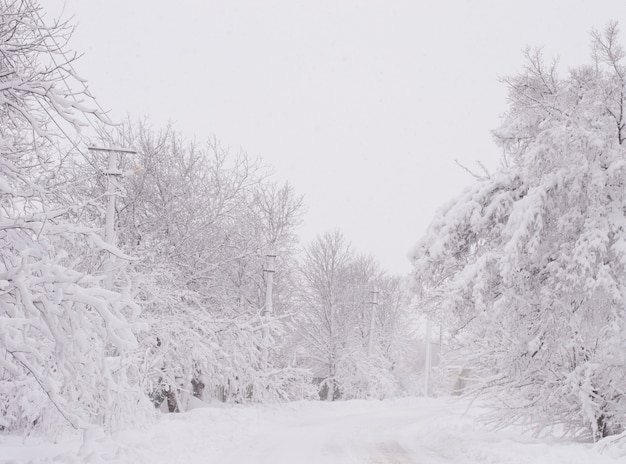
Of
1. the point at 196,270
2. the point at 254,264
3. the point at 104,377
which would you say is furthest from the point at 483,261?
the point at 254,264

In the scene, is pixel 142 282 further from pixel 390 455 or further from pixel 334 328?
pixel 334 328

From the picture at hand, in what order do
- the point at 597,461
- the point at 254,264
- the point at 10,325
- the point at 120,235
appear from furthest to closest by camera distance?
the point at 254,264, the point at 120,235, the point at 597,461, the point at 10,325

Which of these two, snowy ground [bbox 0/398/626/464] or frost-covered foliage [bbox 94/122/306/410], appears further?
frost-covered foliage [bbox 94/122/306/410]

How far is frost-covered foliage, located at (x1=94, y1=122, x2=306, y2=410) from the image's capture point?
60.6 ft

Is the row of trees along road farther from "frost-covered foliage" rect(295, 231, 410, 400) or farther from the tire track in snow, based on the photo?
the tire track in snow

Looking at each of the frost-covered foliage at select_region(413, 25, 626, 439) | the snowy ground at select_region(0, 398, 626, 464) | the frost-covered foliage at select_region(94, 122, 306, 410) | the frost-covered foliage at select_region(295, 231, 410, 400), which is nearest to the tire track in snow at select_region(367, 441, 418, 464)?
the snowy ground at select_region(0, 398, 626, 464)

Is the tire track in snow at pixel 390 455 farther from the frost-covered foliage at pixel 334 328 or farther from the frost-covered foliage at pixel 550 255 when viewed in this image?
the frost-covered foliage at pixel 334 328

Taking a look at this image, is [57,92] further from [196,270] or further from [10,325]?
[196,270]

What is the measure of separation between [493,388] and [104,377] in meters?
9.69

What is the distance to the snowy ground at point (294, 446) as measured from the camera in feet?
29.7

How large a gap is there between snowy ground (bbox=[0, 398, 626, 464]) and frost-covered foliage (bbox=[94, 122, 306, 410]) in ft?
7.39

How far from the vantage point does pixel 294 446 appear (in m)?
13.0

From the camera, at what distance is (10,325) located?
16.8ft

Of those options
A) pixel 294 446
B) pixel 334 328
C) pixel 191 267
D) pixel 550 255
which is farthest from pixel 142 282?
pixel 334 328
